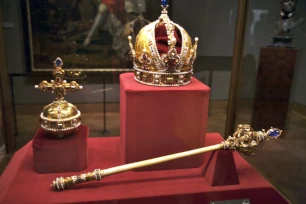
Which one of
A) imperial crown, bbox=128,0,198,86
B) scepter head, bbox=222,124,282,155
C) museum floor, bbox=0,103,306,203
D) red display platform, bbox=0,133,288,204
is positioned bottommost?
museum floor, bbox=0,103,306,203

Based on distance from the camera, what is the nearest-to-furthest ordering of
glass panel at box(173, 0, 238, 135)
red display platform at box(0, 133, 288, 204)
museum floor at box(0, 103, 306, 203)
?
red display platform at box(0, 133, 288, 204)
museum floor at box(0, 103, 306, 203)
glass panel at box(173, 0, 238, 135)

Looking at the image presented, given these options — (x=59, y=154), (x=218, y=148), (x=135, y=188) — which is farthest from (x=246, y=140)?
(x=59, y=154)

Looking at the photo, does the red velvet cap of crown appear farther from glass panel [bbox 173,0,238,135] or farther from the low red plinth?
glass panel [bbox 173,0,238,135]

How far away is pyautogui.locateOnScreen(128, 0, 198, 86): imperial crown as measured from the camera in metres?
1.11

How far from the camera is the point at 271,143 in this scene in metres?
1.84

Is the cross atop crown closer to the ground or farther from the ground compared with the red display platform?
farther from the ground

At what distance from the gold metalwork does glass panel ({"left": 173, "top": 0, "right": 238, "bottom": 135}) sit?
1.07 m

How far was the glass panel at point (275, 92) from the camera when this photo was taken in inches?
67.9

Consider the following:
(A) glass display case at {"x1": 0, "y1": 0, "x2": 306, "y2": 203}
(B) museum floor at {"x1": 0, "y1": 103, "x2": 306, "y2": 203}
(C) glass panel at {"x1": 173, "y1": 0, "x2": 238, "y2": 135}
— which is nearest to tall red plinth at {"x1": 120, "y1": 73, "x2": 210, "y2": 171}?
(A) glass display case at {"x1": 0, "y1": 0, "x2": 306, "y2": 203}

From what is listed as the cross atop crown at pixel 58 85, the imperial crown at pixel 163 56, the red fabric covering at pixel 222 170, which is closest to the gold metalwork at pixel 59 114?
the cross atop crown at pixel 58 85

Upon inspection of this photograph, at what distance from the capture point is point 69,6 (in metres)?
1.88

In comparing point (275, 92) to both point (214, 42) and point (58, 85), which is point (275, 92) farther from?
point (58, 85)

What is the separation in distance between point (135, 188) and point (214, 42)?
1.35 metres

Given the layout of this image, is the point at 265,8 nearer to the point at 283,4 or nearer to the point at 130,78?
the point at 283,4
